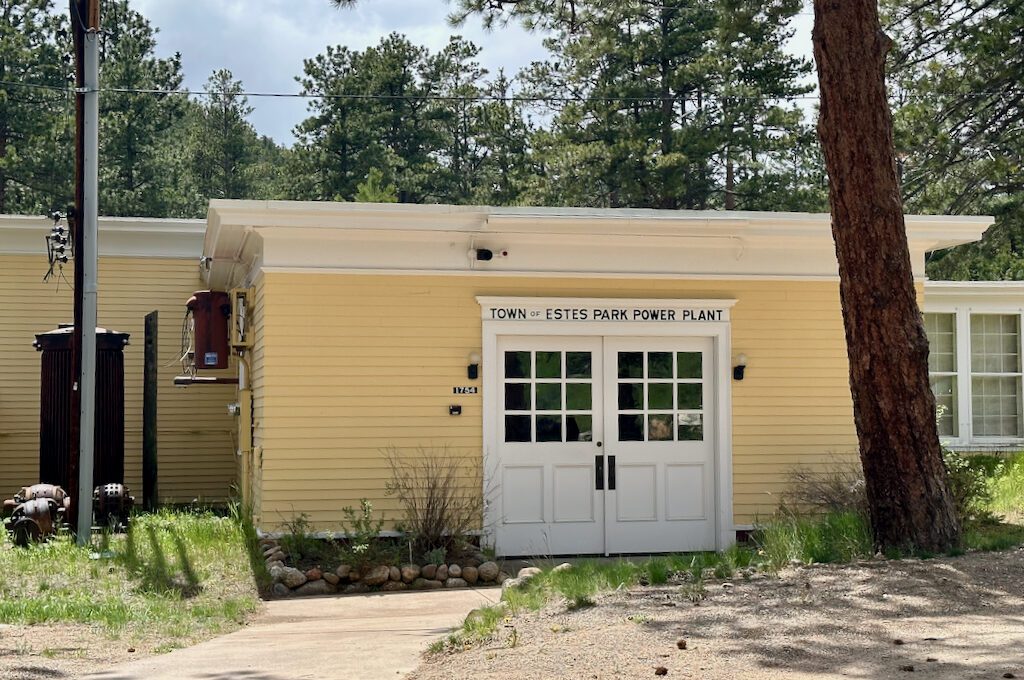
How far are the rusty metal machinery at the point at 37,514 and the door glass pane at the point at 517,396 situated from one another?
4680mm

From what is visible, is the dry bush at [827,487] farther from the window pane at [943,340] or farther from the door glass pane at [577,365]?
the window pane at [943,340]

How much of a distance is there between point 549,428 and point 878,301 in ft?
14.2

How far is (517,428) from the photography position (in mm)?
12469

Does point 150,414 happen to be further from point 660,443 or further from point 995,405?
point 995,405

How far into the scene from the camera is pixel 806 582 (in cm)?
798

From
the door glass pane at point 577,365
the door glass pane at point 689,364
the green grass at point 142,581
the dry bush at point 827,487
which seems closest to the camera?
the green grass at point 142,581

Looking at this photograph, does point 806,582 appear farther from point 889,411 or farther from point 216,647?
point 216,647

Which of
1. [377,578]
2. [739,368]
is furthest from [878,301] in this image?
[377,578]

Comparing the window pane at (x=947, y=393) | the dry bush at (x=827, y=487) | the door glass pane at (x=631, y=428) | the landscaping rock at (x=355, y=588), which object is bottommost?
the landscaping rock at (x=355, y=588)

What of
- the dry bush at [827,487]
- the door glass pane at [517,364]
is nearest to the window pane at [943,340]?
the dry bush at [827,487]

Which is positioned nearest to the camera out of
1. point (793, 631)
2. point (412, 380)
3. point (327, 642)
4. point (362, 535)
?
point (793, 631)

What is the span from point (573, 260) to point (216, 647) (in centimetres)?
578

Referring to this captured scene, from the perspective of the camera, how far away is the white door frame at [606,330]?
12.3 m

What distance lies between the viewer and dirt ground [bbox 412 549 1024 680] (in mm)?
6008
